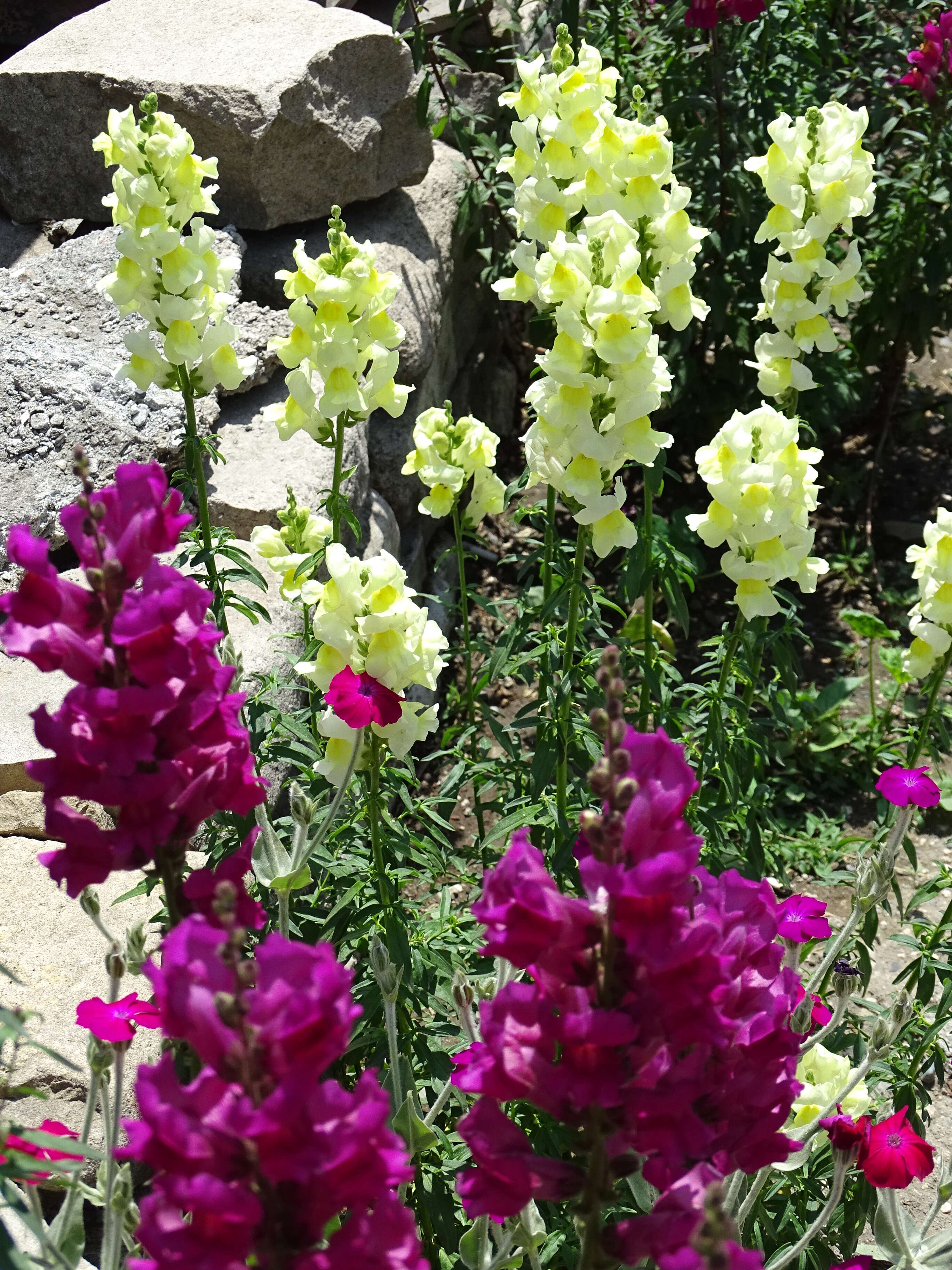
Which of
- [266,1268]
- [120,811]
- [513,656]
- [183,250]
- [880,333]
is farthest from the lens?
[880,333]

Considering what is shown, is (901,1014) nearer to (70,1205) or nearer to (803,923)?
(803,923)

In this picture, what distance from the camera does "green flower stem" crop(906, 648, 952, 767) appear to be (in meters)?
3.13

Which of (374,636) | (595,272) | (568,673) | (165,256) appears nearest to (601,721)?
(374,636)

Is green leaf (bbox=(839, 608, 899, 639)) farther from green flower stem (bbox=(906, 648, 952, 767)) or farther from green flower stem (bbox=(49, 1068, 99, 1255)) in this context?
green flower stem (bbox=(49, 1068, 99, 1255))

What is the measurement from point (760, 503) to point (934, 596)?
562 millimetres

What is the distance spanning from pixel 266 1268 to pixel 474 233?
17.2 feet

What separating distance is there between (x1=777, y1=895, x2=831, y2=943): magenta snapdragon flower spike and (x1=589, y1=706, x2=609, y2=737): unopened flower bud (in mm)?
1071

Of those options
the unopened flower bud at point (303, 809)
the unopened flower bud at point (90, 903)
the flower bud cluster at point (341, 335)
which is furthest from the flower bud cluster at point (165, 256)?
the unopened flower bud at point (90, 903)

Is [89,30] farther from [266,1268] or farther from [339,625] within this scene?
[266,1268]

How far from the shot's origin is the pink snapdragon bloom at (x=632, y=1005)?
116 cm

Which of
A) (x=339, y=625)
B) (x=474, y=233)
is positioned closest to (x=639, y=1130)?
(x=339, y=625)

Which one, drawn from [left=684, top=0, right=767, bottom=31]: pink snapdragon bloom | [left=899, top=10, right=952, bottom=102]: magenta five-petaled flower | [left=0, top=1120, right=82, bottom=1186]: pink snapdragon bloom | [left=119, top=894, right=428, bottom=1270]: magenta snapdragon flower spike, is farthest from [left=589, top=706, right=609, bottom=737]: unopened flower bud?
[left=899, top=10, right=952, bottom=102]: magenta five-petaled flower

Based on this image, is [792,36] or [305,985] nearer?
[305,985]

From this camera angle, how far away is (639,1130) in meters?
1.20
